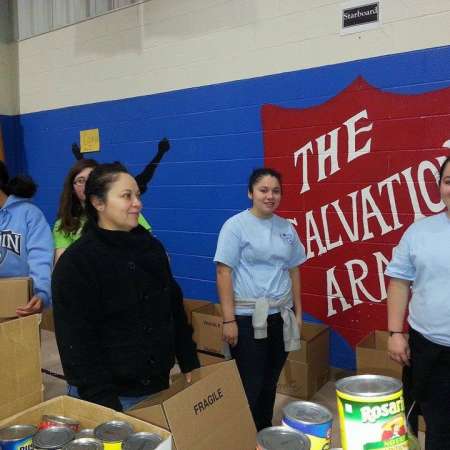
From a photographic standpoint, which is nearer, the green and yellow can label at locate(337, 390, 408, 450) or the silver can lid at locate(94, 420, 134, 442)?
the green and yellow can label at locate(337, 390, 408, 450)

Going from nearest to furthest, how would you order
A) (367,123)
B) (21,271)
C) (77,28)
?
(21,271)
(367,123)
(77,28)

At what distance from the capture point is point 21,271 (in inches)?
79.1

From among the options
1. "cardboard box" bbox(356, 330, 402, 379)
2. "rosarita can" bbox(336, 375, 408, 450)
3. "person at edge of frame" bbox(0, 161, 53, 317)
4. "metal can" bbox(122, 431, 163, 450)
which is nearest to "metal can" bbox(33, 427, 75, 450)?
"metal can" bbox(122, 431, 163, 450)

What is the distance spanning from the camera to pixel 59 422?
1.03 meters

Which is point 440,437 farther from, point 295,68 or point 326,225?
point 295,68

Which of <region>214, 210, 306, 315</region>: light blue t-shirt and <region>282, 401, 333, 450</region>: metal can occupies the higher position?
→ <region>214, 210, 306, 315</region>: light blue t-shirt

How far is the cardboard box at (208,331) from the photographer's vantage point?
3012 mm

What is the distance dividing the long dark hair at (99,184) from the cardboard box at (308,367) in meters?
1.70

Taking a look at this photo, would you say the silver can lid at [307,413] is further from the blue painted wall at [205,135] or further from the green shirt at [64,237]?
the blue painted wall at [205,135]

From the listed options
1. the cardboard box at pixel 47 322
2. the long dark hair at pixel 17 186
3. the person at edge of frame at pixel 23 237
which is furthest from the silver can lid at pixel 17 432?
the cardboard box at pixel 47 322

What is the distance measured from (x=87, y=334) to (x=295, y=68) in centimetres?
237

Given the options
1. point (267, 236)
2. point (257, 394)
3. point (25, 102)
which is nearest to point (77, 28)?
point (25, 102)

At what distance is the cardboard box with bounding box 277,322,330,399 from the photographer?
2746mm

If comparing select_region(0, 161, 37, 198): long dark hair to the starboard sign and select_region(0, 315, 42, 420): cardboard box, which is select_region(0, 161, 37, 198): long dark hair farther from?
the starboard sign
